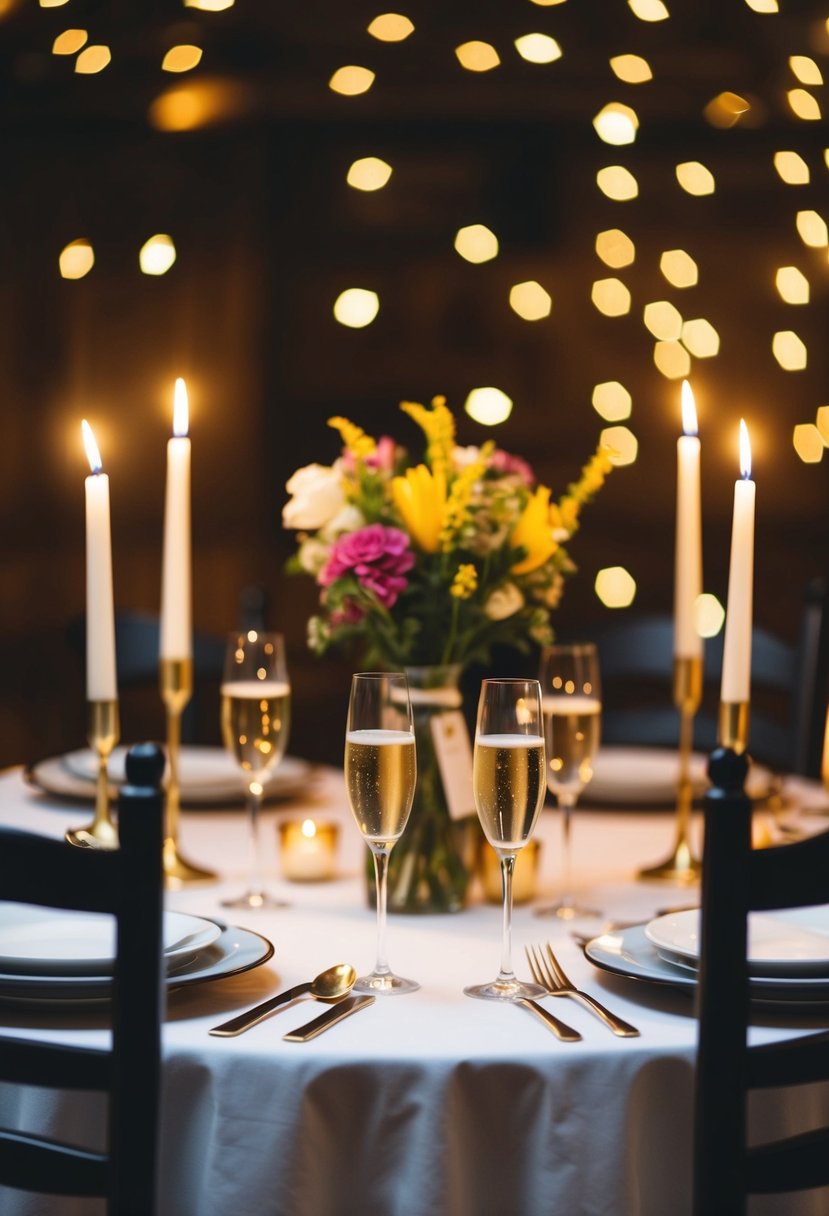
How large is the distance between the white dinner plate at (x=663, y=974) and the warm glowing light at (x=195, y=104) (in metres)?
2.81

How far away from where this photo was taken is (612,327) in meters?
3.72

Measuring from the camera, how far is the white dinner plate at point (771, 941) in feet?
3.97

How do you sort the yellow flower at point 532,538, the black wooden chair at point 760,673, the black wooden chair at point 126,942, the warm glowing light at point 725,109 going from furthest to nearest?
the warm glowing light at point 725,109, the black wooden chair at point 760,673, the yellow flower at point 532,538, the black wooden chair at point 126,942

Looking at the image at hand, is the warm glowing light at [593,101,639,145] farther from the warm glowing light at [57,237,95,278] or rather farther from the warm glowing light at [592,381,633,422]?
the warm glowing light at [57,237,95,278]

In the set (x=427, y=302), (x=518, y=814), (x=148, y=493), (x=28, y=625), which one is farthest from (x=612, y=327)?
(x=518, y=814)

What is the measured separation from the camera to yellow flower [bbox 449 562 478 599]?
1490 mm

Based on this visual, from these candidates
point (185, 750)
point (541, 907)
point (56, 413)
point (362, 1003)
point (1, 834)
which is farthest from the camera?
point (56, 413)

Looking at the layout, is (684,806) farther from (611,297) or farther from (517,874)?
(611,297)

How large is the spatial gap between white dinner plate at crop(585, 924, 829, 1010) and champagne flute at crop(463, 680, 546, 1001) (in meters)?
0.07

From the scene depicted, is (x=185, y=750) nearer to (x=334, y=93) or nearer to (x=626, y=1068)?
(x=626, y=1068)

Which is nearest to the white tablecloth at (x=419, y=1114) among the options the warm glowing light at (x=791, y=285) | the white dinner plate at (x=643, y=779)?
the white dinner plate at (x=643, y=779)

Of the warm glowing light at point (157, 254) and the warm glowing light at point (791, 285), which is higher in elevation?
the warm glowing light at point (157, 254)

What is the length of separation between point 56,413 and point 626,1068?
Result: 280 centimetres

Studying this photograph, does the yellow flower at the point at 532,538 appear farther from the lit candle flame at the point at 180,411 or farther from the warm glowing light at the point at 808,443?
the warm glowing light at the point at 808,443
